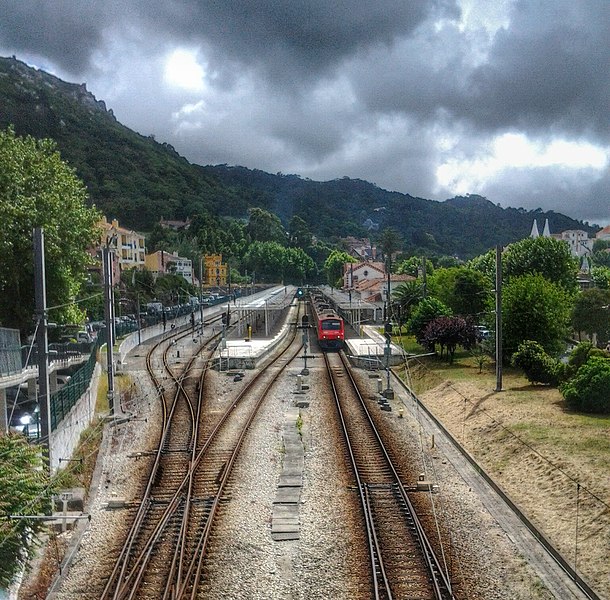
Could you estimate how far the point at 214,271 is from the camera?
122 m

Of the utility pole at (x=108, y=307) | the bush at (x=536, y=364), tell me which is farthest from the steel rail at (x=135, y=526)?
the bush at (x=536, y=364)

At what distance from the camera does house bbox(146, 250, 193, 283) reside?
317ft

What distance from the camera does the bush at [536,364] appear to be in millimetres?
24484

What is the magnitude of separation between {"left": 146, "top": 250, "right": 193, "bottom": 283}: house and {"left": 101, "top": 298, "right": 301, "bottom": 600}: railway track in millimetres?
71236

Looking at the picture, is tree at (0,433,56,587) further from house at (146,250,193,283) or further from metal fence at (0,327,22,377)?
house at (146,250,193,283)

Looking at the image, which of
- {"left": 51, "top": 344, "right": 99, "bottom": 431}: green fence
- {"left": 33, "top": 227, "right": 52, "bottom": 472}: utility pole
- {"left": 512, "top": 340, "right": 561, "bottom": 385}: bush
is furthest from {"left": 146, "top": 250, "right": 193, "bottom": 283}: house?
{"left": 33, "top": 227, "right": 52, "bottom": 472}: utility pole

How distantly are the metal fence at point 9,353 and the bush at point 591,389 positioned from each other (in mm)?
16802

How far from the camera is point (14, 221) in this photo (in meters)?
24.5

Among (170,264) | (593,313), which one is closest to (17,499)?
(593,313)

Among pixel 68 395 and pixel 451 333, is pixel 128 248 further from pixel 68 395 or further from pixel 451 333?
pixel 68 395

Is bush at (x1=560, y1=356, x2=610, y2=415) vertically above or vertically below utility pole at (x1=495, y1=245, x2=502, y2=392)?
below

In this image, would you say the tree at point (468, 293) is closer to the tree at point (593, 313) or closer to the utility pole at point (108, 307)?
the tree at point (593, 313)

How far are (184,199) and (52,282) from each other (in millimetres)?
152413

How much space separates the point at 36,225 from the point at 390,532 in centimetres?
1927
